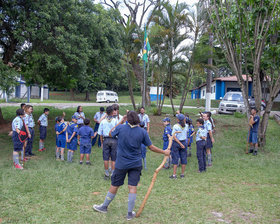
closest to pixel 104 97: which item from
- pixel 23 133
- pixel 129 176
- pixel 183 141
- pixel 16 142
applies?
pixel 23 133

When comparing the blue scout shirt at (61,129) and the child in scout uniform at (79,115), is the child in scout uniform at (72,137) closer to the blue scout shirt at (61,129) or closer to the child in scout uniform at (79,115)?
the blue scout shirt at (61,129)

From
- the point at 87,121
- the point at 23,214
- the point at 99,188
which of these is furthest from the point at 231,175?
Answer: the point at 23,214

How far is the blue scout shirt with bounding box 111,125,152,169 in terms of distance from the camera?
4.51 meters

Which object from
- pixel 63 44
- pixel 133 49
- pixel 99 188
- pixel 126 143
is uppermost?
pixel 133 49

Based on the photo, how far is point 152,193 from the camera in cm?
586

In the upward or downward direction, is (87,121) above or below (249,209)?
above

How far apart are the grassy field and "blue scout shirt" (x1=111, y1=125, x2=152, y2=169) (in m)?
0.86

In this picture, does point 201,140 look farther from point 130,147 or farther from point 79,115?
point 79,115

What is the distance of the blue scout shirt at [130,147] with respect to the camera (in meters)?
4.51

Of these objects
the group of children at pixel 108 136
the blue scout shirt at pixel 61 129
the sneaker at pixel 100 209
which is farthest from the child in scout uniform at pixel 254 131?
the sneaker at pixel 100 209

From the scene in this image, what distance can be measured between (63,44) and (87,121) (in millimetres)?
3736

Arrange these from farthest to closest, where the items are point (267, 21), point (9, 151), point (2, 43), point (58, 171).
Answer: point (2, 43)
point (267, 21)
point (9, 151)
point (58, 171)

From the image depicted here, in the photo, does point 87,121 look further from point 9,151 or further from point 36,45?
point 36,45

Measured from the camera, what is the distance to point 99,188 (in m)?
6.09
